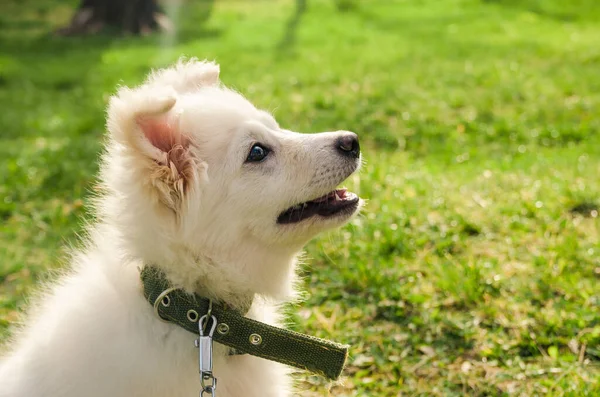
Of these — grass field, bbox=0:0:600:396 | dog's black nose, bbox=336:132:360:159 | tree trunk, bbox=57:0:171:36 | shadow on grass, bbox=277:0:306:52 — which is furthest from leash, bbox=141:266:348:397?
tree trunk, bbox=57:0:171:36

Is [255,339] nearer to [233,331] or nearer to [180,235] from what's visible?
[233,331]

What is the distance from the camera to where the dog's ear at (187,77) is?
3.12m

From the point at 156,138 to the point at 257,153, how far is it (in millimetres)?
451

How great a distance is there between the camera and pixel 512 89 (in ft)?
27.9

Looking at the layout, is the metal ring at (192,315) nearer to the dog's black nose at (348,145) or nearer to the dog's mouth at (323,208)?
the dog's mouth at (323,208)

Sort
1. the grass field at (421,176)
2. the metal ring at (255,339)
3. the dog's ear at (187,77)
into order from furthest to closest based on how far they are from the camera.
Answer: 1. the grass field at (421,176)
2. the dog's ear at (187,77)
3. the metal ring at (255,339)

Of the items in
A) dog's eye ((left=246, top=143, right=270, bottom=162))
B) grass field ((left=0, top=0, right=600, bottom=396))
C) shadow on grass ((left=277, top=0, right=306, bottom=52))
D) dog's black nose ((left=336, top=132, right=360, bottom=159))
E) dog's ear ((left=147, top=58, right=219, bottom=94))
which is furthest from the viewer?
shadow on grass ((left=277, top=0, right=306, bottom=52))

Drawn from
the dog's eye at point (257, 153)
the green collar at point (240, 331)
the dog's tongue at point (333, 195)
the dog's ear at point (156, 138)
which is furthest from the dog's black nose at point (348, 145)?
the green collar at point (240, 331)

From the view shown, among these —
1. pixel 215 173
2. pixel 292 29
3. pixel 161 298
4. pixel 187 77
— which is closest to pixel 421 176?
pixel 187 77

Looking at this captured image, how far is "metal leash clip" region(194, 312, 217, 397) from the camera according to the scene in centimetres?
240

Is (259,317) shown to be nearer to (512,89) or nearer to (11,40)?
(512,89)

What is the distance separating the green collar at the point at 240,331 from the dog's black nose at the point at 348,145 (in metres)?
0.82

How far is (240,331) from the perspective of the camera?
8.68 feet

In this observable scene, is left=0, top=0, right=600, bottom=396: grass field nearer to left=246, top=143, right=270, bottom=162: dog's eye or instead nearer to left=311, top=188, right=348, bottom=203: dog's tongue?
left=311, top=188, right=348, bottom=203: dog's tongue
